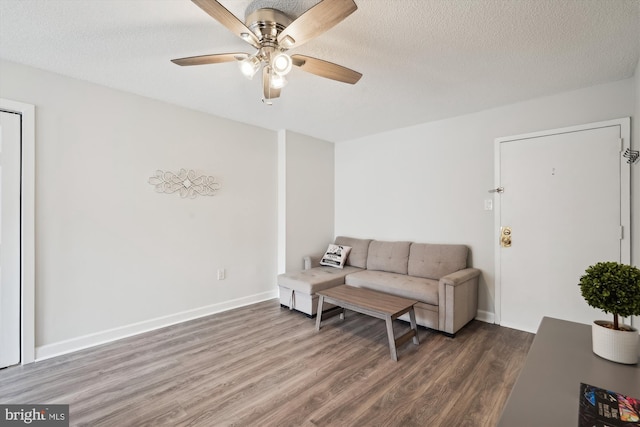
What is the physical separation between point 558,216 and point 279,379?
306 cm

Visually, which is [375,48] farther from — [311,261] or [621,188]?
[311,261]

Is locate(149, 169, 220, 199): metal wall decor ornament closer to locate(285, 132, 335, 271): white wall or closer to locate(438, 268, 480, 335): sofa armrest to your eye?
locate(285, 132, 335, 271): white wall

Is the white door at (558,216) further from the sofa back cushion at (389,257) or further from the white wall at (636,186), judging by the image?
the sofa back cushion at (389,257)

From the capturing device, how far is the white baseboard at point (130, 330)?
2452mm

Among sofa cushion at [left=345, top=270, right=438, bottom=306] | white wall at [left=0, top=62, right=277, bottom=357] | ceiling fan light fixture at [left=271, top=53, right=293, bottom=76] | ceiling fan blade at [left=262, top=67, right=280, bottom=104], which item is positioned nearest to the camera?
ceiling fan light fixture at [left=271, top=53, right=293, bottom=76]

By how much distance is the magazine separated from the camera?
74 cm

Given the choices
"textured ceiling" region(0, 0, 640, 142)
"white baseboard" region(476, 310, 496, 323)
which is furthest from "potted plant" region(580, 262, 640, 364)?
"white baseboard" region(476, 310, 496, 323)

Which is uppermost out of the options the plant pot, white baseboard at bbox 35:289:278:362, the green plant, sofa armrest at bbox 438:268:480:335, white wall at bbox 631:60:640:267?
white wall at bbox 631:60:640:267

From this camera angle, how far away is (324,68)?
1.88 m

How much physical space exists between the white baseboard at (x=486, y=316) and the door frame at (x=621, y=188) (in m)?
0.03

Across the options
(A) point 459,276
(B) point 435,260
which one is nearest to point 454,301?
(A) point 459,276

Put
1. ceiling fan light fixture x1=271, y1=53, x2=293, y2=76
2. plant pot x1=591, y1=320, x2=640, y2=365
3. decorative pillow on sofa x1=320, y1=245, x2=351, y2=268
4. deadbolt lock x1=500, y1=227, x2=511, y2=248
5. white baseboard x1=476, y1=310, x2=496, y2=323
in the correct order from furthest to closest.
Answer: decorative pillow on sofa x1=320, y1=245, x2=351, y2=268 < white baseboard x1=476, y1=310, x2=496, y2=323 < deadbolt lock x1=500, y1=227, x2=511, y2=248 < ceiling fan light fixture x1=271, y1=53, x2=293, y2=76 < plant pot x1=591, y1=320, x2=640, y2=365

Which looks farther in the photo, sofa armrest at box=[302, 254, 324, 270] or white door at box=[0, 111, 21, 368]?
sofa armrest at box=[302, 254, 324, 270]

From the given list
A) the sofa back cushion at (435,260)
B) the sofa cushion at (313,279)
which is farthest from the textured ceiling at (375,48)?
the sofa cushion at (313,279)
